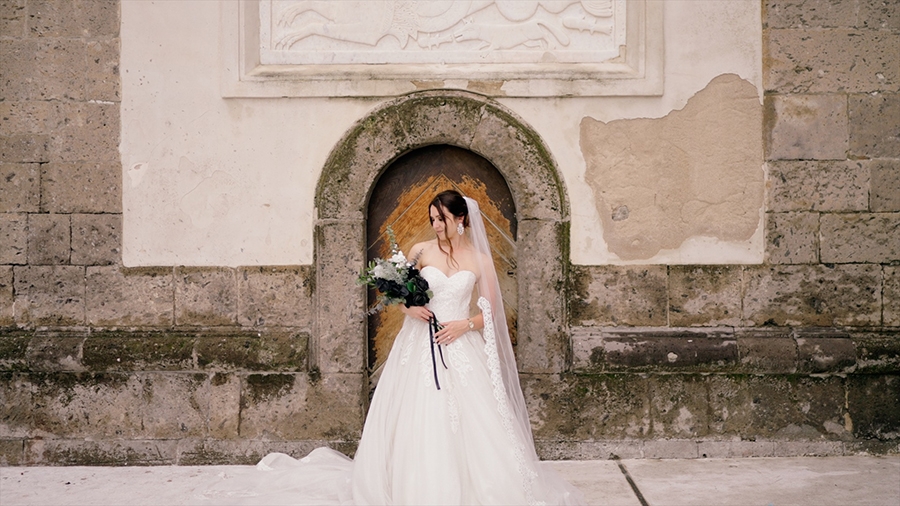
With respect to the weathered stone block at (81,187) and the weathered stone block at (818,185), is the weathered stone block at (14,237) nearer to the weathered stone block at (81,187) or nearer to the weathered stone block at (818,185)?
the weathered stone block at (81,187)

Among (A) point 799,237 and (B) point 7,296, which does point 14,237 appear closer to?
(B) point 7,296

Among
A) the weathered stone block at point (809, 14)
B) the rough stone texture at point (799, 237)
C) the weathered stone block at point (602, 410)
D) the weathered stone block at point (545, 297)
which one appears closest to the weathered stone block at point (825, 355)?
the rough stone texture at point (799, 237)

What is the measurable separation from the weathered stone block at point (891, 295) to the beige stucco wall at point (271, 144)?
97 cm

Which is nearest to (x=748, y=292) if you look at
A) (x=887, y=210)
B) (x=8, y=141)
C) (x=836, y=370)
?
(x=836, y=370)

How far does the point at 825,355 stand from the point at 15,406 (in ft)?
19.0

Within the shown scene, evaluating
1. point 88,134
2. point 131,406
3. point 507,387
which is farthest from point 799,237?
point 88,134

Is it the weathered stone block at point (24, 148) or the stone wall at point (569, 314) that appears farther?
the weathered stone block at point (24, 148)

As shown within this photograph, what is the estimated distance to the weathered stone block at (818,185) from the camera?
18.1 feet

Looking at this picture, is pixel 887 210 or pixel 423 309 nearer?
pixel 423 309

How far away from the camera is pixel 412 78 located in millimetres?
5566

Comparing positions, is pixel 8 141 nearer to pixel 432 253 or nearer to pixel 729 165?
pixel 432 253

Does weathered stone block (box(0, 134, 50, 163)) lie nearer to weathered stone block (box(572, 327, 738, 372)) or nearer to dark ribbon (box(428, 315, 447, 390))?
dark ribbon (box(428, 315, 447, 390))

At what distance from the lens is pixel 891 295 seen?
218 inches

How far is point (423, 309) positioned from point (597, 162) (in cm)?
185
